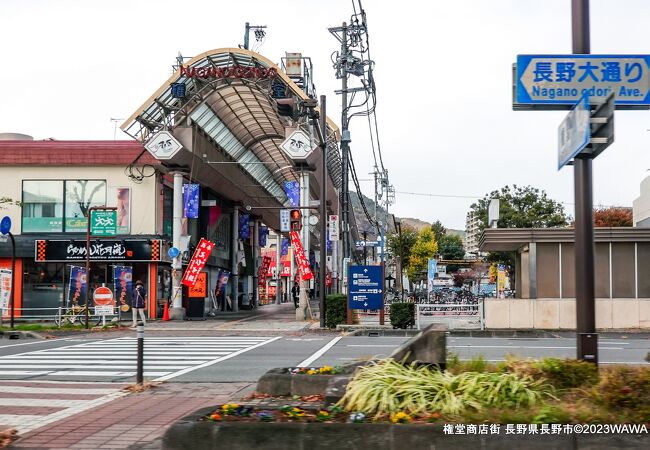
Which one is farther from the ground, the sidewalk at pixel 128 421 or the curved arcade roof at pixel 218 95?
the curved arcade roof at pixel 218 95

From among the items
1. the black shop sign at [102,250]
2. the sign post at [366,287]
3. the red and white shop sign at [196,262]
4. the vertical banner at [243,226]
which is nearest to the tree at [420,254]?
the vertical banner at [243,226]

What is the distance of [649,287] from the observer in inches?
1035

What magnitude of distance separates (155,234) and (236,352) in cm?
1732

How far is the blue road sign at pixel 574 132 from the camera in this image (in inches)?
293

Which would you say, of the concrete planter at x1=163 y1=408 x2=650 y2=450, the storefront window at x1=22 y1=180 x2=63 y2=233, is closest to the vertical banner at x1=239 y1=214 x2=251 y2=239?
the storefront window at x1=22 y1=180 x2=63 y2=233

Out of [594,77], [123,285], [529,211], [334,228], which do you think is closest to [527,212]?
[529,211]

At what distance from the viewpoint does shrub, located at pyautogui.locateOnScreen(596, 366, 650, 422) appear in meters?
6.37

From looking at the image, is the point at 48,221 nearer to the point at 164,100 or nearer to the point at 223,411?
the point at 164,100

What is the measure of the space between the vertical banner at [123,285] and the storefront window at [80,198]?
116 inches

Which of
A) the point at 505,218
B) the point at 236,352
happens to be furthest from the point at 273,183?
the point at 236,352

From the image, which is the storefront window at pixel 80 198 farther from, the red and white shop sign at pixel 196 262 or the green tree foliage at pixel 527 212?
the green tree foliage at pixel 527 212

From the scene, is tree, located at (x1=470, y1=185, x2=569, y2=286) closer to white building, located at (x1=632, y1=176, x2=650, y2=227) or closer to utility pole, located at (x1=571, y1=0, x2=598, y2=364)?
white building, located at (x1=632, y1=176, x2=650, y2=227)

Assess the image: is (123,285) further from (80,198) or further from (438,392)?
(438,392)

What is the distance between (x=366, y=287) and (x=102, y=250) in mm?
13776
